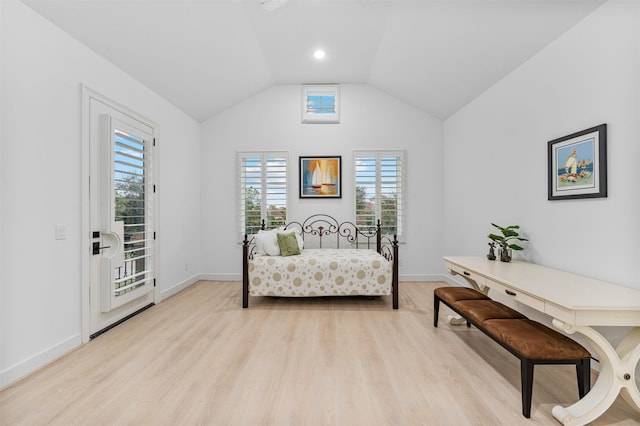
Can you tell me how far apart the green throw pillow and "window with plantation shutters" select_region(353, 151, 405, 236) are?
55.1 inches

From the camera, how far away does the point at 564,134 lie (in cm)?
255

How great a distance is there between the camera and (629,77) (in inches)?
79.0

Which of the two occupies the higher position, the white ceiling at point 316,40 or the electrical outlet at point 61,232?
the white ceiling at point 316,40

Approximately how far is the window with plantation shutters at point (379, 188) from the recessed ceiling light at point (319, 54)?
5.06ft

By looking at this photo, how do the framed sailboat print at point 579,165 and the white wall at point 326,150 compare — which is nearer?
the framed sailboat print at point 579,165

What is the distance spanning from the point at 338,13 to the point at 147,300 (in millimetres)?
4036

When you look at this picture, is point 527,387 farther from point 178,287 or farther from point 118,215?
point 178,287

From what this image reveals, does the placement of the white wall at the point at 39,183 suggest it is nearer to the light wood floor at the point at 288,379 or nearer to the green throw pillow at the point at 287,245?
the light wood floor at the point at 288,379

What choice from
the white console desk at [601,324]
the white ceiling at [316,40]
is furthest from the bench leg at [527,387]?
the white ceiling at [316,40]

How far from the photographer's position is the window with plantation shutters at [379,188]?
5.01 meters

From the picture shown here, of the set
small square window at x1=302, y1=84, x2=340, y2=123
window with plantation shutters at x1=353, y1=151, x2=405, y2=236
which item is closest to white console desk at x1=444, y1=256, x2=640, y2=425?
window with plantation shutters at x1=353, y1=151, x2=405, y2=236

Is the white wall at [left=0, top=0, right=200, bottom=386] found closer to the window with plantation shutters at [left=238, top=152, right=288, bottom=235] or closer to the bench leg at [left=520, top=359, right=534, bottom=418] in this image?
the window with plantation shutters at [left=238, top=152, right=288, bottom=235]

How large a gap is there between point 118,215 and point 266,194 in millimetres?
2350

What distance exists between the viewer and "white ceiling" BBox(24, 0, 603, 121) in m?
2.60
